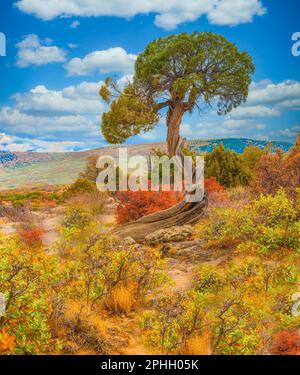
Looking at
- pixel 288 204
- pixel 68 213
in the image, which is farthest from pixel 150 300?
pixel 68 213

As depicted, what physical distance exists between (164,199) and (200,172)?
7.86ft

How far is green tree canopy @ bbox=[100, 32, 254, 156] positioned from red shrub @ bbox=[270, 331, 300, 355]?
1210cm

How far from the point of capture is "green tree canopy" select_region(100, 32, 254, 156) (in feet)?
56.6

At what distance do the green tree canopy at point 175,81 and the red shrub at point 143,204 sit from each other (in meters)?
2.12

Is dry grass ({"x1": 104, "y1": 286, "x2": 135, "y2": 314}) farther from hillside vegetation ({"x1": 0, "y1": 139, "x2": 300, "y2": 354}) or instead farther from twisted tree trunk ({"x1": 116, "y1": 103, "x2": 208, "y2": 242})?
twisted tree trunk ({"x1": 116, "y1": 103, "x2": 208, "y2": 242})

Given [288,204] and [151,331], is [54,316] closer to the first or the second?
[151,331]

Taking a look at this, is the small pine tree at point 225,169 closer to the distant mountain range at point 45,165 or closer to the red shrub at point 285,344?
the red shrub at point 285,344

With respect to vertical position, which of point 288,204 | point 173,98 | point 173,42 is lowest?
point 288,204

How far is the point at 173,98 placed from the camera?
699 inches

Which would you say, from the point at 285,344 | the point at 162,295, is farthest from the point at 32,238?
the point at 285,344

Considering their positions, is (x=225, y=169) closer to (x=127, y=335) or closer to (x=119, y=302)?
(x=119, y=302)

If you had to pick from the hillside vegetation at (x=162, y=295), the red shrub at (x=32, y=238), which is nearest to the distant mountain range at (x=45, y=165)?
Answer: the red shrub at (x=32, y=238)

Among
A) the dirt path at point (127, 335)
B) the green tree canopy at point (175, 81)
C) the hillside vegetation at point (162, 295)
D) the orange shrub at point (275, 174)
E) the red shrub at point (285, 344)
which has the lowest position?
the dirt path at point (127, 335)

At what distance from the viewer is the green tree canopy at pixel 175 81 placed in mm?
17266
